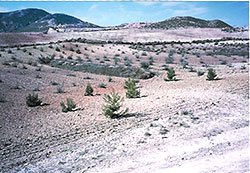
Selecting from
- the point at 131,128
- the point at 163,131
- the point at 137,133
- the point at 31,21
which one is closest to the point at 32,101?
the point at 131,128

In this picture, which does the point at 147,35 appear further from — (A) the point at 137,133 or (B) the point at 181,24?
(A) the point at 137,133

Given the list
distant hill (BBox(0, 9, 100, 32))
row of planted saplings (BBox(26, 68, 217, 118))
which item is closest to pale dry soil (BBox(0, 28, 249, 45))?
row of planted saplings (BBox(26, 68, 217, 118))

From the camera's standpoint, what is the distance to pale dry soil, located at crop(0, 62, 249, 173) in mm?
11328

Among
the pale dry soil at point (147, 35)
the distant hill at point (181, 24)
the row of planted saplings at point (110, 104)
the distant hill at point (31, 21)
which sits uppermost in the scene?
the distant hill at point (31, 21)

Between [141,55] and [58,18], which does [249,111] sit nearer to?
[141,55]

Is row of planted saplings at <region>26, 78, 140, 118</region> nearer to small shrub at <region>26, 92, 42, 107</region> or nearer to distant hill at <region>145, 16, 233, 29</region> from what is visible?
small shrub at <region>26, 92, 42, 107</region>

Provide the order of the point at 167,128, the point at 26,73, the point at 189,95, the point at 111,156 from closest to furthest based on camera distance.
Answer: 1. the point at 111,156
2. the point at 167,128
3. the point at 189,95
4. the point at 26,73

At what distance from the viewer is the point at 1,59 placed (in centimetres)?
3469

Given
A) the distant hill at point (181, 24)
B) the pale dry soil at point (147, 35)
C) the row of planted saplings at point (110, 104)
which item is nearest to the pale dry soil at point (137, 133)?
the row of planted saplings at point (110, 104)

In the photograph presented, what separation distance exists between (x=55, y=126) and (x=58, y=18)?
18259 cm

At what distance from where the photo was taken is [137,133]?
45.4 feet

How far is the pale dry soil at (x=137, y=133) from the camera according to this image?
11.3m

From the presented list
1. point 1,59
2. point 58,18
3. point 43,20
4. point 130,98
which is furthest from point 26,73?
point 58,18

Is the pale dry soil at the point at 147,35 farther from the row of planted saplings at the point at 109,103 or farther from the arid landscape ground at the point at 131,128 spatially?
the row of planted saplings at the point at 109,103
